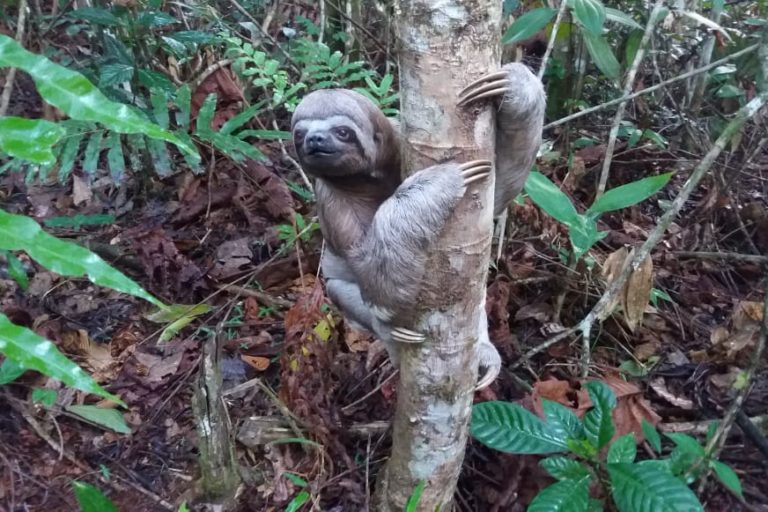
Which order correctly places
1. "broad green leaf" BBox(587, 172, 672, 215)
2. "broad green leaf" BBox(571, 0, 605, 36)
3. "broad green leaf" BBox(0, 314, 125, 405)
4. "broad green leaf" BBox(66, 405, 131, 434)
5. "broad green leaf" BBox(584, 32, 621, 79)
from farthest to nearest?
"broad green leaf" BBox(584, 32, 621, 79)
"broad green leaf" BBox(66, 405, 131, 434)
"broad green leaf" BBox(571, 0, 605, 36)
"broad green leaf" BBox(587, 172, 672, 215)
"broad green leaf" BBox(0, 314, 125, 405)

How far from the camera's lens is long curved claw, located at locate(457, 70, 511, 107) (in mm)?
2270

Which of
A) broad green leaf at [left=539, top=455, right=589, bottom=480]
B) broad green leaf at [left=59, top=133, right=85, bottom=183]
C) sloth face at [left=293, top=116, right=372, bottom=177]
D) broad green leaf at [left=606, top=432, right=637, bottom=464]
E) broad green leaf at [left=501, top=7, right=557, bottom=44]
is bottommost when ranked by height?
broad green leaf at [left=539, top=455, right=589, bottom=480]

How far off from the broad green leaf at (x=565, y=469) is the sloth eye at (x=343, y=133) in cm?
182

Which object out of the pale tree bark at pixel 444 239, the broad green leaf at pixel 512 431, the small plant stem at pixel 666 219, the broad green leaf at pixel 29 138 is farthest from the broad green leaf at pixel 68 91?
the small plant stem at pixel 666 219

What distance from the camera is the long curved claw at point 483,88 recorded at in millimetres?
2270

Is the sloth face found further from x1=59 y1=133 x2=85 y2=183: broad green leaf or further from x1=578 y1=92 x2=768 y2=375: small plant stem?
x1=59 y1=133 x2=85 y2=183: broad green leaf

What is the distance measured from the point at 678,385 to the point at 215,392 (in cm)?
286

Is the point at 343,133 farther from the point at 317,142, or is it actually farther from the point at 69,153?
the point at 69,153

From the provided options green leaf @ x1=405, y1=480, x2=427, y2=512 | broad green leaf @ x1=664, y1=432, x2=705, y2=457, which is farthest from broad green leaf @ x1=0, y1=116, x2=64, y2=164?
broad green leaf @ x1=664, y1=432, x2=705, y2=457

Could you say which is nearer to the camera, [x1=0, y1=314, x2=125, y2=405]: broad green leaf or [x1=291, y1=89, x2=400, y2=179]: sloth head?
[x1=0, y1=314, x2=125, y2=405]: broad green leaf

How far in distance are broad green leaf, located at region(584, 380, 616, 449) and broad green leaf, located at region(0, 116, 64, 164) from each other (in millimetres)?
2461

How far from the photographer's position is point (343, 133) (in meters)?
3.27

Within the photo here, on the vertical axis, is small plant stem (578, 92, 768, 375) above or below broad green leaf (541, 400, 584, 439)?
above

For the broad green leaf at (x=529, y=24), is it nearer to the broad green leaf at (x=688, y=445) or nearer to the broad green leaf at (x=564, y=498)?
the broad green leaf at (x=688, y=445)
